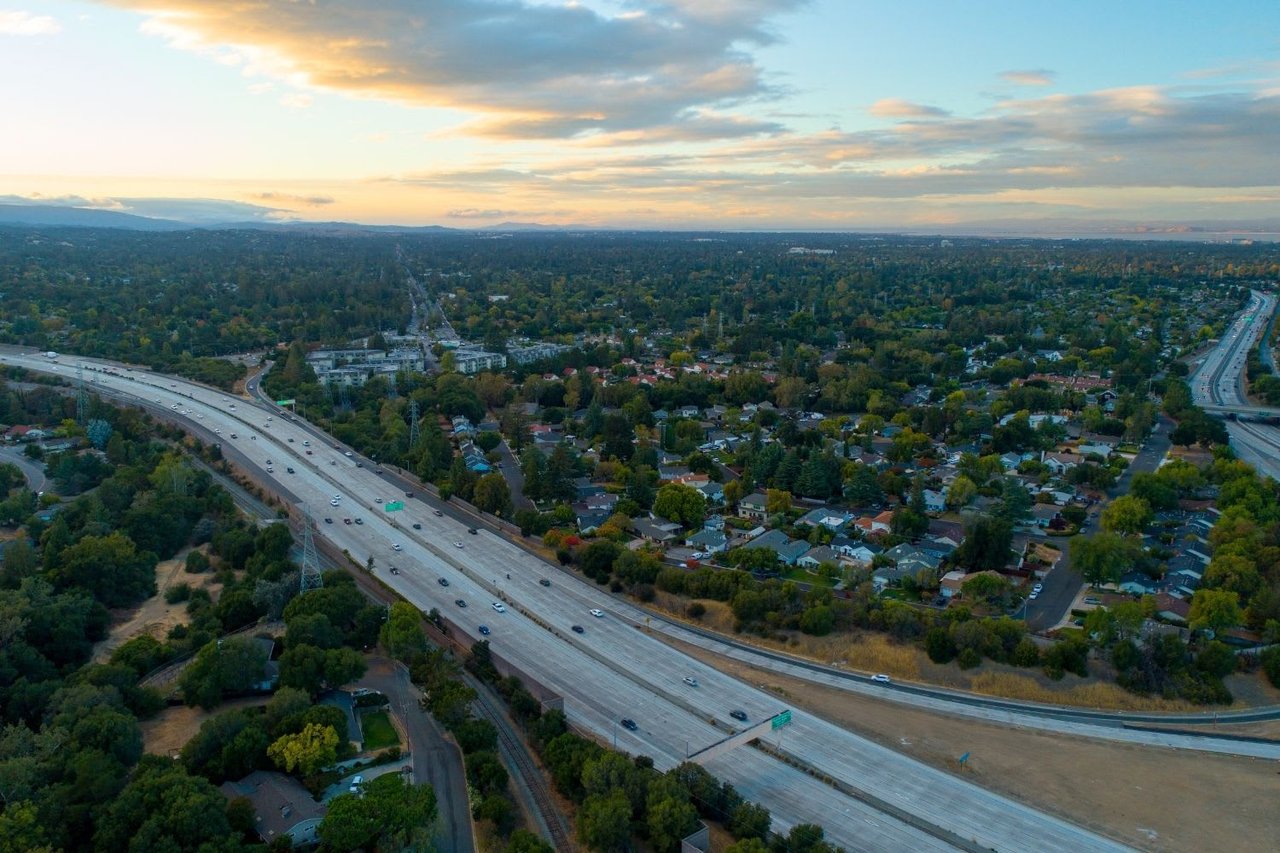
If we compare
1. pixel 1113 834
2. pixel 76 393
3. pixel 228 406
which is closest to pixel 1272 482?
pixel 1113 834

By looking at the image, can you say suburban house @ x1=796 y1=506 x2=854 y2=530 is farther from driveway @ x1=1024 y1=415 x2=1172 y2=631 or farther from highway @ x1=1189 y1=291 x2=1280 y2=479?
highway @ x1=1189 y1=291 x2=1280 y2=479

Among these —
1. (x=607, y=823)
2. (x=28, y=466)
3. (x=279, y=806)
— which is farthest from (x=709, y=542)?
(x=28, y=466)

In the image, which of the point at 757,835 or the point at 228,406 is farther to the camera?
the point at 228,406

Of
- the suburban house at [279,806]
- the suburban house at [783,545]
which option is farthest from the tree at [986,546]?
the suburban house at [279,806]

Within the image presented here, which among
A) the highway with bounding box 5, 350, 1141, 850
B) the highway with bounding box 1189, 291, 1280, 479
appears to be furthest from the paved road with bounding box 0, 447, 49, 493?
the highway with bounding box 1189, 291, 1280, 479

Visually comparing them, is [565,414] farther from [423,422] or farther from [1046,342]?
[1046,342]

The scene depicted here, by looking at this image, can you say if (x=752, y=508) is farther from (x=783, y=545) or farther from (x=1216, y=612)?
(x=1216, y=612)
